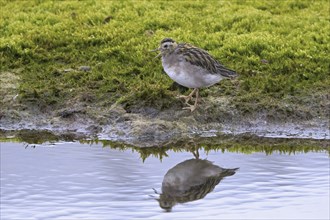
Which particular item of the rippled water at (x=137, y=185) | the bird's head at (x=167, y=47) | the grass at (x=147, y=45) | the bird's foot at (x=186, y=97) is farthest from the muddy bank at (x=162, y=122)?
the bird's head at (x=167, y=47)

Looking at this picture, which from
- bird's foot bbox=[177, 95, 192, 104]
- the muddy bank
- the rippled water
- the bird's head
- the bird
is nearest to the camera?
the rippled water

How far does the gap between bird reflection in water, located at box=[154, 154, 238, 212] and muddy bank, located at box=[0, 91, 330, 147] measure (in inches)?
50.3

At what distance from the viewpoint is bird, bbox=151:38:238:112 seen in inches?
525

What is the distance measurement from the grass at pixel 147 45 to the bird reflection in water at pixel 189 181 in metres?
2.20

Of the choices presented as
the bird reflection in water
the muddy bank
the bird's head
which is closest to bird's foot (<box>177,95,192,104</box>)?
the muddy bank

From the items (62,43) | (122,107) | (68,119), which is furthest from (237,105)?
(62,43)

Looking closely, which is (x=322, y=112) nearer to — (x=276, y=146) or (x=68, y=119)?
(x=276, y=146)

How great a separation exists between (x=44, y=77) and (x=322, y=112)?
4.57 metres

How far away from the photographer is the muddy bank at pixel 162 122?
1324 cm

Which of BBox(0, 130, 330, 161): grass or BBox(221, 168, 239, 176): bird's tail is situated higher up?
BBox(0, 130, 330, 161): grass

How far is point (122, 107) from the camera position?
13.8 meters

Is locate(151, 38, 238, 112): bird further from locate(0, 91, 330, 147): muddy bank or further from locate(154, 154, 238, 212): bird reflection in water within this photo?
locate(154, 154, 238, 212): bird reflection in water

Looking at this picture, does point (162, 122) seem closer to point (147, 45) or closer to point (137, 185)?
point (137, 185)

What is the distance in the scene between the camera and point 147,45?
51.2 feet
